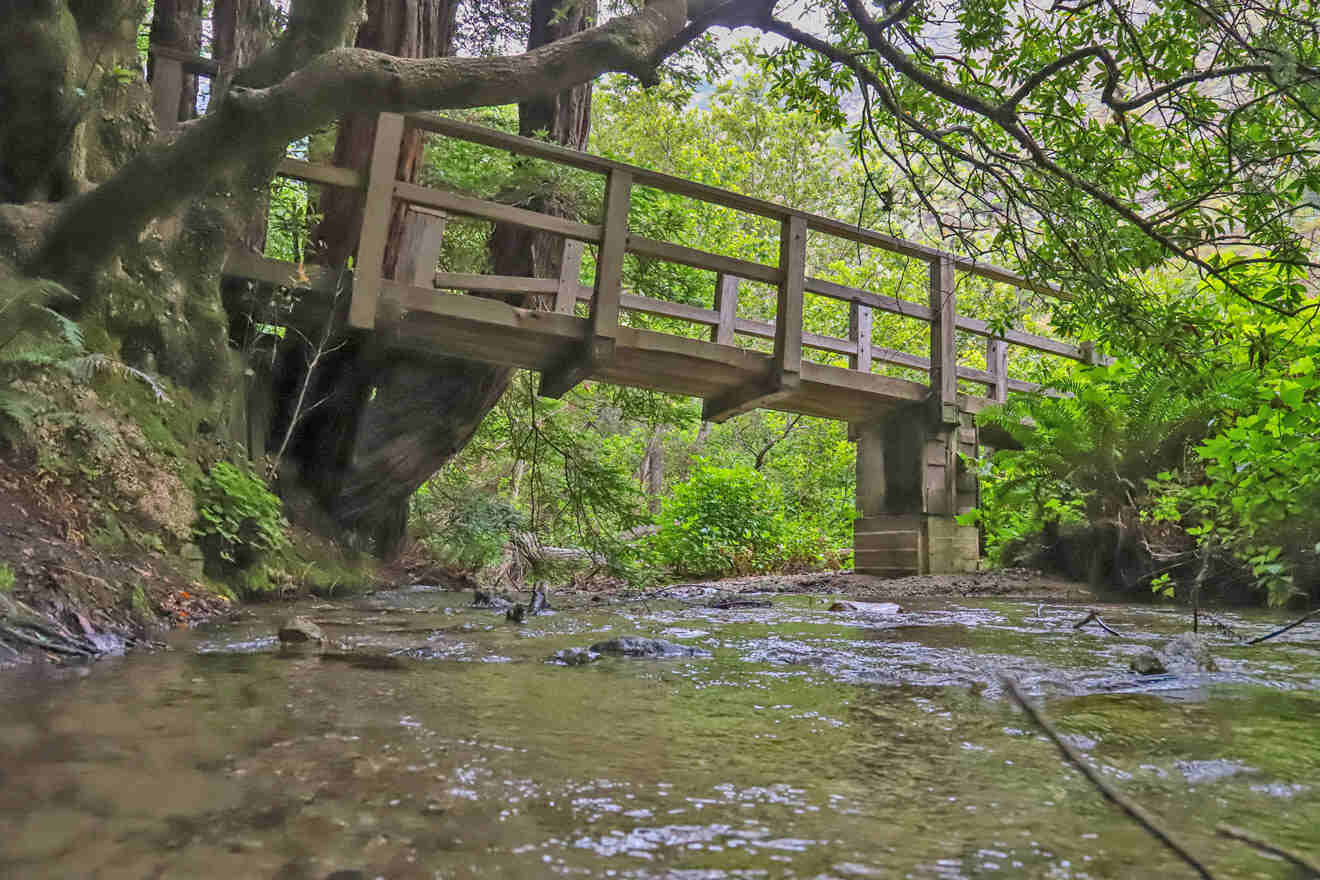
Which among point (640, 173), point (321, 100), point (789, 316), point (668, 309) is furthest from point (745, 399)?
point (321, 100)

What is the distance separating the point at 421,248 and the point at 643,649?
13.4 ft

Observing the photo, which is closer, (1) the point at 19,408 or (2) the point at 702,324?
(1) the point at 19,408

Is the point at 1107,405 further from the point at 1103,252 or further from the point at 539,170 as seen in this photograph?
the point at 539,170

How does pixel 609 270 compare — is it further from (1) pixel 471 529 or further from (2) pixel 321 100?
(1) pixel 471 529

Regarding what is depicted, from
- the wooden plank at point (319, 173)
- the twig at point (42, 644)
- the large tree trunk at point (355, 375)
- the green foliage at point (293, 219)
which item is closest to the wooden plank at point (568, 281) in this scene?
the large tree trunk at point (355, 375)

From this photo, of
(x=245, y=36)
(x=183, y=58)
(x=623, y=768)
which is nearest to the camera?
(x=623, y=768)

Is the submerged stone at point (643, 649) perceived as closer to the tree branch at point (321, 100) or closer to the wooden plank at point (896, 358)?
the tree branch at point (321, 100)

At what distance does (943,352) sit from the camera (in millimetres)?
8805

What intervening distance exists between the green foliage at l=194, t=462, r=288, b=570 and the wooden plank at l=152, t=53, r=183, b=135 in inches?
104

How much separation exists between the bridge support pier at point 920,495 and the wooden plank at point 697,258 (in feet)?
8.94

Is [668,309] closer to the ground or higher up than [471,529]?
higher up

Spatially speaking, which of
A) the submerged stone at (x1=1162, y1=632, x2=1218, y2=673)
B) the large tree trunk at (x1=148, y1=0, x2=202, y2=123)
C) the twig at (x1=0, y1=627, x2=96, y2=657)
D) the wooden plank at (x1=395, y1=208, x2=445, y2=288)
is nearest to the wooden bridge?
the wooden plank at (x1=395, y1=208, x2=445, y2=288)

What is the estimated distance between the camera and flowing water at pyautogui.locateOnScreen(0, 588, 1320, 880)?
3.33ft

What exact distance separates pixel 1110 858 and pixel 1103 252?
10.7 ft
